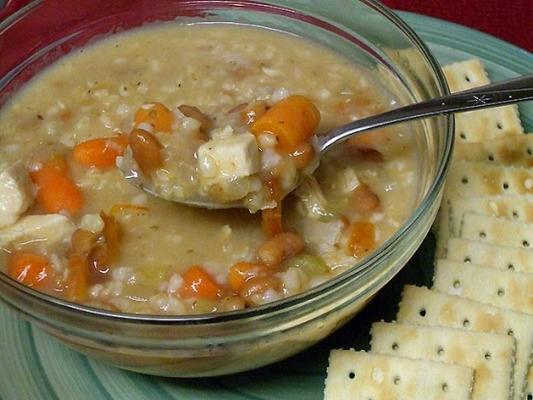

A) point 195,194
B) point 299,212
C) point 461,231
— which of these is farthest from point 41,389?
point 461,231

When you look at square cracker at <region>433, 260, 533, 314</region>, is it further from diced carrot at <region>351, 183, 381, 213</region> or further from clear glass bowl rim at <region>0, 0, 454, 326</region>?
clear glass bowl rim at <region>0, 0, 454, 326</region>

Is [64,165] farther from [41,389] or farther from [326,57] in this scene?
[326,57]

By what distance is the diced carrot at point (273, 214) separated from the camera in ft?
7.32

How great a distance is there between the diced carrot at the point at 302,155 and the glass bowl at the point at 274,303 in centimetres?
33

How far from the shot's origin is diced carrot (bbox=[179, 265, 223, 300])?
6.98 feet

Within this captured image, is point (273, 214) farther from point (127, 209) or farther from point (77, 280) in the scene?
point (77, 280)

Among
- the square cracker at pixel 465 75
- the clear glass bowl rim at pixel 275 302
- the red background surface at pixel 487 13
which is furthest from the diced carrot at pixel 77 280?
the red background surface at pixel 487 13

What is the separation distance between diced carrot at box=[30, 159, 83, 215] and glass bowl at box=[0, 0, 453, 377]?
18.2 inches

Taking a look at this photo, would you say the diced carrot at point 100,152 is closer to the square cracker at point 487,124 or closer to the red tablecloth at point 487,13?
the square cracker at point 487,124

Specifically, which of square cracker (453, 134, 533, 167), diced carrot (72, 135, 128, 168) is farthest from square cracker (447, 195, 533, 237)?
diced carrot (72, 135, 128, 168)

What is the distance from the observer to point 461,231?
2.50 meters

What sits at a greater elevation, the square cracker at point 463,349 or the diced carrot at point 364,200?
the diced carrot at point 364,200

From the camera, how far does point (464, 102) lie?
2.24 m

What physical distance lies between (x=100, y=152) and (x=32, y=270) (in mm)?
455
